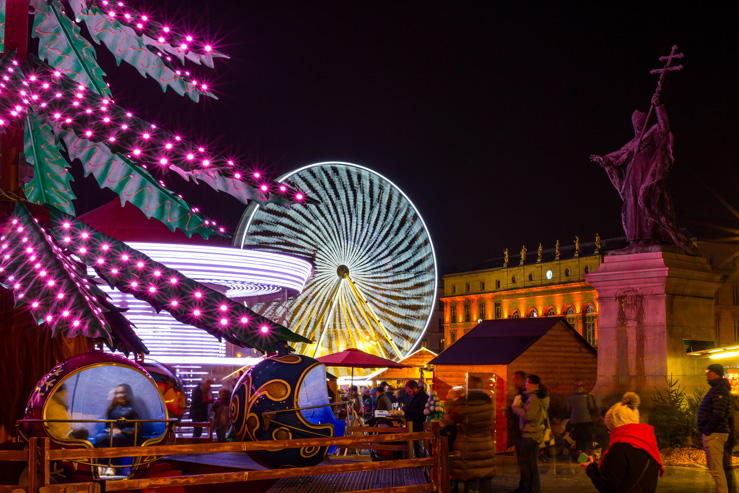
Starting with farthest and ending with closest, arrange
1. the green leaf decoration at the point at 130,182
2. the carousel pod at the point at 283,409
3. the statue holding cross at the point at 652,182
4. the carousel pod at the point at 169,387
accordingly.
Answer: the statue holding cross at the point at 652,182
the green leaf decoration at the point at 130,182
the carousel pod at the point at 169,387
the carousel pod at the point at 283,409

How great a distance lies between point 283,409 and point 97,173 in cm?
415

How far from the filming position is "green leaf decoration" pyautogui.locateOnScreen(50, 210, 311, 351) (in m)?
8.43

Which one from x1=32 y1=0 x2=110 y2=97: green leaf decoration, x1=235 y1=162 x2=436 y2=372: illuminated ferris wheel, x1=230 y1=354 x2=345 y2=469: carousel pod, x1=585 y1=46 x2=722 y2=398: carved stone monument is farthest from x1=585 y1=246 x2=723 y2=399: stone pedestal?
x1=235 y1=162 x2=436 y2=372: illuminated ferris wheel

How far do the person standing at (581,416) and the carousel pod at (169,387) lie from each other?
26.3 ft

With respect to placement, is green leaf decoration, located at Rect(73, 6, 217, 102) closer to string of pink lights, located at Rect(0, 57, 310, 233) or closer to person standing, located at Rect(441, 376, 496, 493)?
string of pink lights, located at Rect(0, 57, 310, 233)

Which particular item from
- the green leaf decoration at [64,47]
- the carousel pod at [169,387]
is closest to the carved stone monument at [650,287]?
the carousel pod at [169,387]

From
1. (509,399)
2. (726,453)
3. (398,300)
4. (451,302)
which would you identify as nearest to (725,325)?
(451,302)

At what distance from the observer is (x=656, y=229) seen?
18047mm

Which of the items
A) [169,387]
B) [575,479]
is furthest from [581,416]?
[169,387]

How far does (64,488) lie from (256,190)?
200 inches

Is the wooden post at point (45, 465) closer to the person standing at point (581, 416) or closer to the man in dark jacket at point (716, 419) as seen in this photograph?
the man in dark jacket at point (716, 419)

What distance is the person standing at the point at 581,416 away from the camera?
49.2 ft

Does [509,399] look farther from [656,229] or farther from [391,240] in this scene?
[391,240]

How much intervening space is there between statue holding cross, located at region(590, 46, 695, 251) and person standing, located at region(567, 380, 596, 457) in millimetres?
4383
